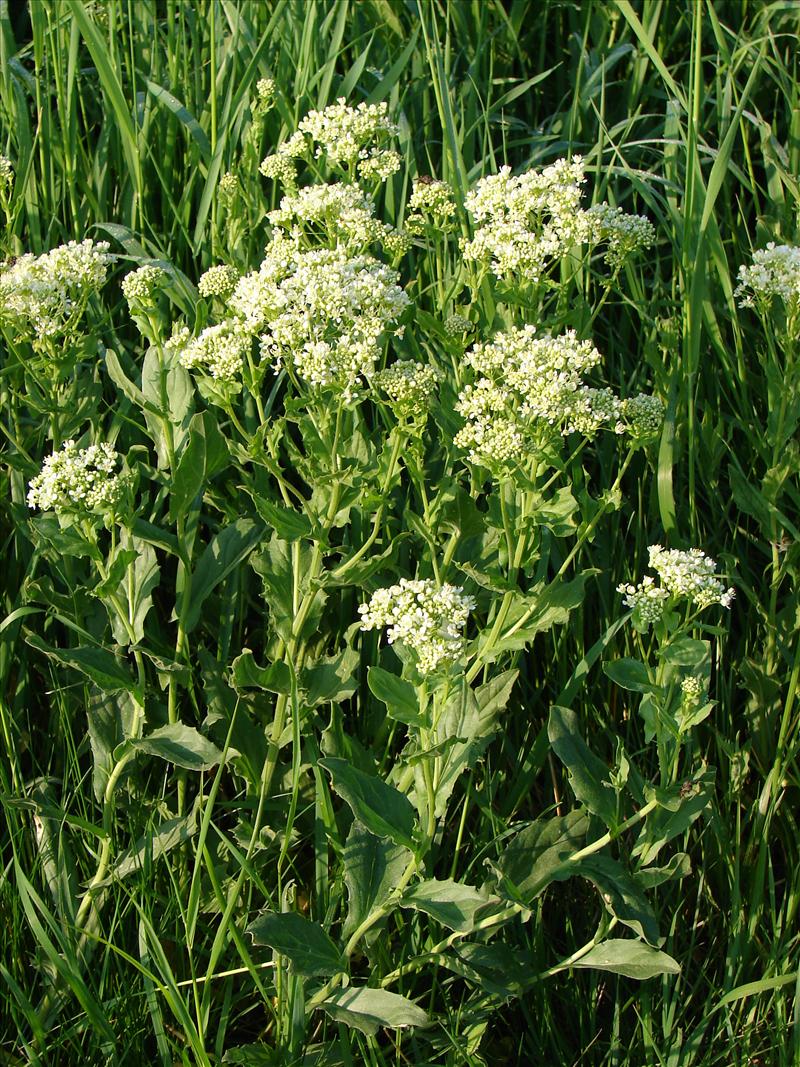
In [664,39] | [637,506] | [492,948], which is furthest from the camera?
[664,39]

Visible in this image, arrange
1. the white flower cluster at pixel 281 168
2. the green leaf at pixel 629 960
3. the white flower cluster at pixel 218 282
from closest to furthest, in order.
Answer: the green leaf at pixel 629 960 → the white flower cluster at pixel 218 282 → the white flower cluster at pixel 281 168

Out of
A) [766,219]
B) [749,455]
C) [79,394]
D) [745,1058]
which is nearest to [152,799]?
[79,394]

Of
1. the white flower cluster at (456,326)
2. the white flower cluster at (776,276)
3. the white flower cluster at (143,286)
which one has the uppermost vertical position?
the white flower cluster at (143,286)

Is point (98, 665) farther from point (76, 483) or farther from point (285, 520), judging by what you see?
point (285, 520)

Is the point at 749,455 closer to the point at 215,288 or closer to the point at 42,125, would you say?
the point at 215,288

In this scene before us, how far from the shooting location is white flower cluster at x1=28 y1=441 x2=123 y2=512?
9.71ft

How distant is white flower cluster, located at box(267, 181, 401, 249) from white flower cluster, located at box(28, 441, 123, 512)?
3.15 ft

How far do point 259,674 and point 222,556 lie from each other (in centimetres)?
52

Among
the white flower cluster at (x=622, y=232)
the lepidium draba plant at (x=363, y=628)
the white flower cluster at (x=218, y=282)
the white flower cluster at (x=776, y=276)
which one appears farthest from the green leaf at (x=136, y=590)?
the white flower cluster at (x=776, y=276)

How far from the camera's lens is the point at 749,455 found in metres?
4.33

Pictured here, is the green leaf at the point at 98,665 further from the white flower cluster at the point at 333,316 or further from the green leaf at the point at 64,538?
the white flower cluster at the point at 333,316

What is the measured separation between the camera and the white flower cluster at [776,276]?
11.8 ft

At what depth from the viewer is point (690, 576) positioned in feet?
9.50

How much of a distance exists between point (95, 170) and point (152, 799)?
2597 millimetres
